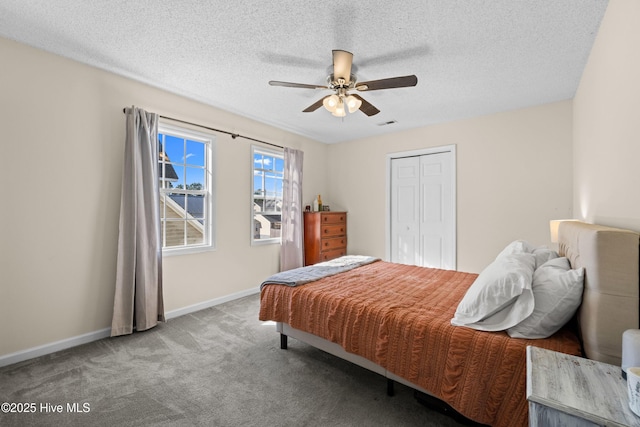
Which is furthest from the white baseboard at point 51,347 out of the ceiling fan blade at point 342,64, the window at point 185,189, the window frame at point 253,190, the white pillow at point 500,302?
the ceiling fan blade at point 342,64

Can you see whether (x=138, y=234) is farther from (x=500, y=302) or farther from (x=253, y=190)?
(x=500, y=302)

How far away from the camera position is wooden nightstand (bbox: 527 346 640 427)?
0.83 m

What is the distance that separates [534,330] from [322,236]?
3.49 metres

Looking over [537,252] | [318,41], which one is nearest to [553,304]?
[537,252]

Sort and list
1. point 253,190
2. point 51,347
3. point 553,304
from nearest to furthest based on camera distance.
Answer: point 553,304 → point 51,347 → point 253,190

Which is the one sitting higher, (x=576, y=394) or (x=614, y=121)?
(x=614, y=121)

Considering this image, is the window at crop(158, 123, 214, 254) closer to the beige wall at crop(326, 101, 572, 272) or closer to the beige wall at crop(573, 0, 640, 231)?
the beige wall at crop(326, 101, 572, 272)

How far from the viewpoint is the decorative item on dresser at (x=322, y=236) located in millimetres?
4750

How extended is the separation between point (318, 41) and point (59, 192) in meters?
2.61

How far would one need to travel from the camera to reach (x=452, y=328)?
1.57m

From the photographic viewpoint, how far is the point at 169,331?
2.91 meters

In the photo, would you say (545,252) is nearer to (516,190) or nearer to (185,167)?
(516,190)

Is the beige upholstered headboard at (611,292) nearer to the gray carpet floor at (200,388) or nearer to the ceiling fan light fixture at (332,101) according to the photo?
the gray carpet floor at (200,388)

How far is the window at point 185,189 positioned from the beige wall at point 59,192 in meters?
0.28
